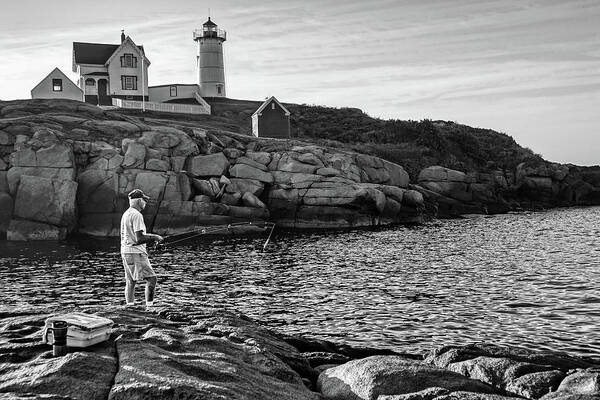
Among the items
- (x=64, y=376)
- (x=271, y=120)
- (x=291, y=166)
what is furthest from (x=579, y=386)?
(x=271, y=120)

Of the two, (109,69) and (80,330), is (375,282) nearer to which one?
(80,330)

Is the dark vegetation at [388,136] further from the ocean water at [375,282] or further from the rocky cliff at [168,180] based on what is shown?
the ocean water at [375,282]

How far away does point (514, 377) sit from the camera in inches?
437

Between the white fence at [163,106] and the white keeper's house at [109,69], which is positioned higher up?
the white keeper's house at [109,69]

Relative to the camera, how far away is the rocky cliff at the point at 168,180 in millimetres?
44500

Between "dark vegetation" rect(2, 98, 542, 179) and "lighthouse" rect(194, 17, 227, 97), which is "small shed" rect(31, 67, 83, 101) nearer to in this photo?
"dark vegetation" rect(2, 98, 542, 179)

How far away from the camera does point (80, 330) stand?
966 centimetres

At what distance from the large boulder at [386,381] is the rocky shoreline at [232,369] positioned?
2cm

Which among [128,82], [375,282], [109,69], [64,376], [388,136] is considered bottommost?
[375,282]

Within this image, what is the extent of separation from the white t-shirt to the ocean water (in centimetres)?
323

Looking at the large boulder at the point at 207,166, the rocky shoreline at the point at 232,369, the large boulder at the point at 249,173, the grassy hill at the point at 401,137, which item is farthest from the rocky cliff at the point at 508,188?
the rocky shoreline at the point at 232,369

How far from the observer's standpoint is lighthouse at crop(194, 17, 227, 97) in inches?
3553

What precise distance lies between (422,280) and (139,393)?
20.4 meters

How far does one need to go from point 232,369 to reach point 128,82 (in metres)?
75.8
